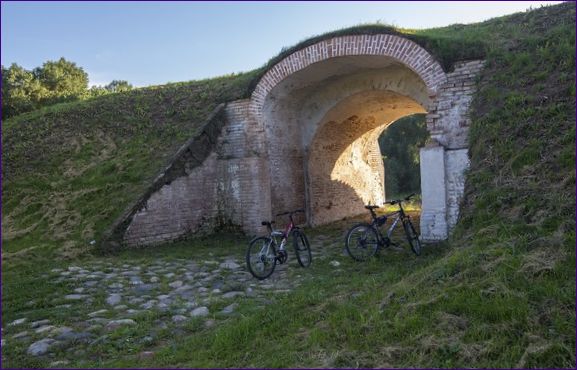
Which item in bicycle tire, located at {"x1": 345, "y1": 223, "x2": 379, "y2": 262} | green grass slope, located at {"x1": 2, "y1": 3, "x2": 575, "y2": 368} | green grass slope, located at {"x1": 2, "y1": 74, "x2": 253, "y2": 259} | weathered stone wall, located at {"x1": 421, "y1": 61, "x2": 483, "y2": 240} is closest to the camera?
green grass slope, located at {"x1": 2, "y1": 3, "x2": 575, "y2": 368}

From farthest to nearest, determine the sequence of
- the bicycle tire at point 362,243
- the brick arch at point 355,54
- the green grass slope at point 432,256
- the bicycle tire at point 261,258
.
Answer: the brick arch at point 355,54, the bicycle tire at point 362,243, the bicycle tire at point 261,258, the green grass slope at point 432,256

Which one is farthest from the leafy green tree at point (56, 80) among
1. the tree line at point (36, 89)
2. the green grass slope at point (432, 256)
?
the green grass slope at point (432, 256)

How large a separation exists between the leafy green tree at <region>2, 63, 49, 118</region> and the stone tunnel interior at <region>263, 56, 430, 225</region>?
11.6 metres

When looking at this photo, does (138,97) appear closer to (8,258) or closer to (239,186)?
(239,186)

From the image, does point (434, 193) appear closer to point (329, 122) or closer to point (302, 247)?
point (302, 247)

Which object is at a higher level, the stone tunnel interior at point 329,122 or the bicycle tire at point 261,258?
the stone tunnel interior at point 329,122

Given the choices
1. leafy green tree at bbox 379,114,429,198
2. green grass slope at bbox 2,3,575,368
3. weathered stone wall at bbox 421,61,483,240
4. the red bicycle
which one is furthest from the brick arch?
leafy green tree at bbox 379,114,429,198

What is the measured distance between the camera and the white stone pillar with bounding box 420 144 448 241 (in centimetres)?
838

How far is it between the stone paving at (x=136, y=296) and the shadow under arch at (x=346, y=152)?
5.39 meters

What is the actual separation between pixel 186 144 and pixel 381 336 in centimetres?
745

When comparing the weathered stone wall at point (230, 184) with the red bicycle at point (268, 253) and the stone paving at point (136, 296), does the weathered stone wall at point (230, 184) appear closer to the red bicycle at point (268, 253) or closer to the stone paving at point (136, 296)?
the stone paving at point (136, 296)

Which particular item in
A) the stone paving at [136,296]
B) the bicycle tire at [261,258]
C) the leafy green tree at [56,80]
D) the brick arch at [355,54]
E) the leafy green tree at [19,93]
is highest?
the leafy green tree at [56,80]

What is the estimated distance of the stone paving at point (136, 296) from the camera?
14.3ft

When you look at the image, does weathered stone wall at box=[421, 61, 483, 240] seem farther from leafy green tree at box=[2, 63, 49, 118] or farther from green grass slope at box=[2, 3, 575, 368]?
leafy green tree at box=[2, 63, 49, 118]
